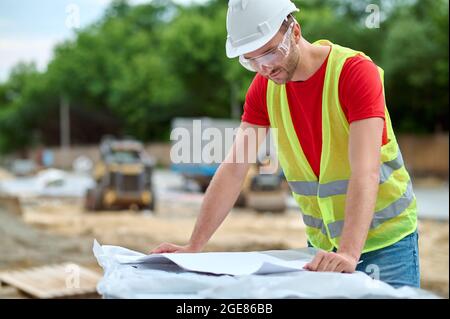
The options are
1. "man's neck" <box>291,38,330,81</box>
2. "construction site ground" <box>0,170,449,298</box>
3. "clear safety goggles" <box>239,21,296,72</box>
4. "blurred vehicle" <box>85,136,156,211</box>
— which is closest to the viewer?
"clear safety goggles" <box>239,21,296,72</box>

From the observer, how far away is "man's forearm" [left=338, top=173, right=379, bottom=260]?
1438 millimetres

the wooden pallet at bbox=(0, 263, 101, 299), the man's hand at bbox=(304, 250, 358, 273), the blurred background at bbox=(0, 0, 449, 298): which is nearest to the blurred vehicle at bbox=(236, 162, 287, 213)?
the blurred background at bbox=(0, 0, 449, 298)

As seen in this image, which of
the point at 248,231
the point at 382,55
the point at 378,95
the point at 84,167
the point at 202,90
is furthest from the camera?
the point at 202,90

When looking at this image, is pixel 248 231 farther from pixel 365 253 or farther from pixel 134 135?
pixel 134 135

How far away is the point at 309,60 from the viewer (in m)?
1.65

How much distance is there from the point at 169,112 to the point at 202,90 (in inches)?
116

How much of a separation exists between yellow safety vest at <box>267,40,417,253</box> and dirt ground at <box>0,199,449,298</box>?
12.1 ft

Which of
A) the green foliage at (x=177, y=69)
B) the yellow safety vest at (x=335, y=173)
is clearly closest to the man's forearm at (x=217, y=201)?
the yellow safety vest at (x=335, y=173)

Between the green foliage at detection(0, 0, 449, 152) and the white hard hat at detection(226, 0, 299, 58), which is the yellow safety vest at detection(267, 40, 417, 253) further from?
the green foliage at detection(0, 0, 449, 152)

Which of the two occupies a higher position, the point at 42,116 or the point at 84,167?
the point at 42,116

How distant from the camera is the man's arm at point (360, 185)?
144 centimetres

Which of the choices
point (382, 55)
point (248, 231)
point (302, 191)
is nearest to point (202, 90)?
point (382, 55)

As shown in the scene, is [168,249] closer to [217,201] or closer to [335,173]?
[217,201]
